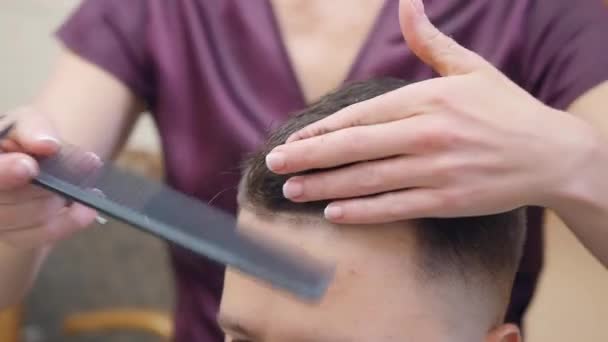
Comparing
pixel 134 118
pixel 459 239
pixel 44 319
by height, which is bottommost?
pixel 44 319

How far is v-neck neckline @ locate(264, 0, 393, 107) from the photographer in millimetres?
694

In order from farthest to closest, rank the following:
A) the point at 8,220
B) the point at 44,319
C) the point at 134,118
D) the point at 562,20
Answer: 1. the point at 44,319
2. the point at 134,118
3. the point at 562,20
4. the point at 8,220

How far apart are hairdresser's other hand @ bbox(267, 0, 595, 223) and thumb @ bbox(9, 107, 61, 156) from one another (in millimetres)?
149

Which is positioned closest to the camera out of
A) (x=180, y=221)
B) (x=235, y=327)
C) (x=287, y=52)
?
(x=180, y=221)

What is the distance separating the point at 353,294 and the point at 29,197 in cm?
25

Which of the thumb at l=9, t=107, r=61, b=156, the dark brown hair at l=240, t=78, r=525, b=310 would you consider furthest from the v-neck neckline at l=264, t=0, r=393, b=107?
the thumb at l=9, t=107, r=61, b=156

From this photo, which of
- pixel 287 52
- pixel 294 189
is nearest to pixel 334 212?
pixel 294 189

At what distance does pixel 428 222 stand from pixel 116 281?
3.37ft

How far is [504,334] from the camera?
515 millimetres

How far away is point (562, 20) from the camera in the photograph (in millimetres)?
664

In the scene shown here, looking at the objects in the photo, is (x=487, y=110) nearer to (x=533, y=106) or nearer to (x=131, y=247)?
(x=533, y=106)

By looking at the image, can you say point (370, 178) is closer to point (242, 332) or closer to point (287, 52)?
point (242, 332)

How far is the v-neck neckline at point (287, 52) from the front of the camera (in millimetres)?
694

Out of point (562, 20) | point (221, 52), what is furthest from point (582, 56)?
point (221, 52)
